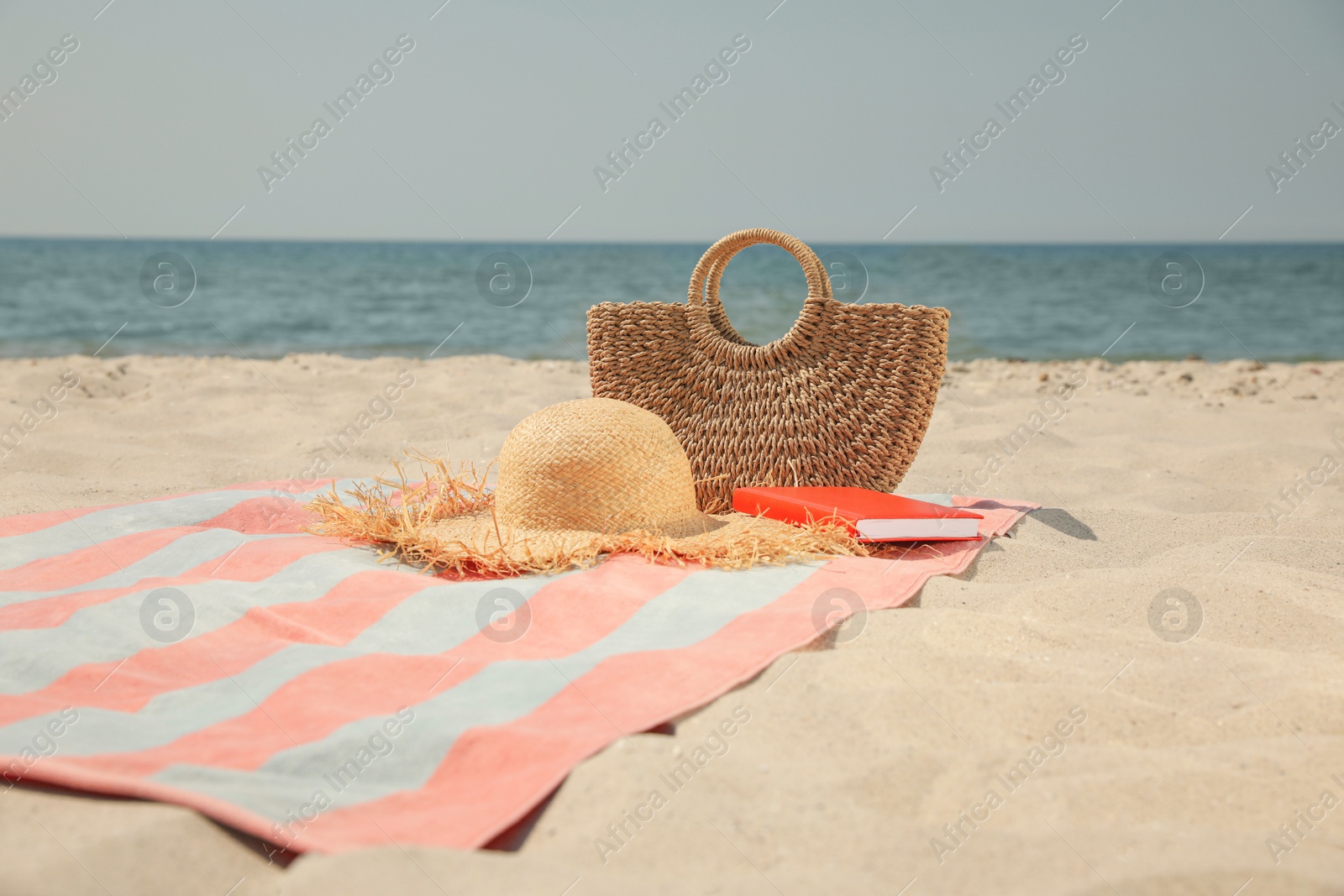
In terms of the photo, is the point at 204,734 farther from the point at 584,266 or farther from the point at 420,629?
the point at 584,266

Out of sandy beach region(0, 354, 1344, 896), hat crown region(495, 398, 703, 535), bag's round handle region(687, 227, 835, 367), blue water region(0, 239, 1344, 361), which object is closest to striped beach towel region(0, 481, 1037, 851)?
sandy beach region(0, 354, 1344, 896)

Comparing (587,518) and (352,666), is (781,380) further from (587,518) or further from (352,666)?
(352,666)

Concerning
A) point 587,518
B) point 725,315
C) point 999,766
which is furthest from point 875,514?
point 999,766

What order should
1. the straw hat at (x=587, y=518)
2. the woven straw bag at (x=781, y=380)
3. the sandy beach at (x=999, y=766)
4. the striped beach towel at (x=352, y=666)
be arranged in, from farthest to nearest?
the woven straw bag at (x=781, y=380) < the straw hat at (x=587, y=518) < the striped beach towel at (x=352, y=666) < the sandy beach at (x=999, y=766)

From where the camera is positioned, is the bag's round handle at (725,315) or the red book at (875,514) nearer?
the red book at (875,514)

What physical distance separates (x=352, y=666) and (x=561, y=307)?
34.1 feet

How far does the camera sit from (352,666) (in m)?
1.47

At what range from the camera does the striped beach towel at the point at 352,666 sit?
3.70ft

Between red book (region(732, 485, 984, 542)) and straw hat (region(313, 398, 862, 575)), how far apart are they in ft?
0.15

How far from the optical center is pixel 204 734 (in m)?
1.25

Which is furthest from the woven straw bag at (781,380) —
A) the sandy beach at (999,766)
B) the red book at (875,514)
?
the sandy beach at (999,766)

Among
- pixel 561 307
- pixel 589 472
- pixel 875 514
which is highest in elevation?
pixel 589 472

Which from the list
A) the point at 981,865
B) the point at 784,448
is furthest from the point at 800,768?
the point at 784,448

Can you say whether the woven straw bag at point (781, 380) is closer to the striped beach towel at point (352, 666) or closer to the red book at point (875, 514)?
the red book at point (875, 514)
